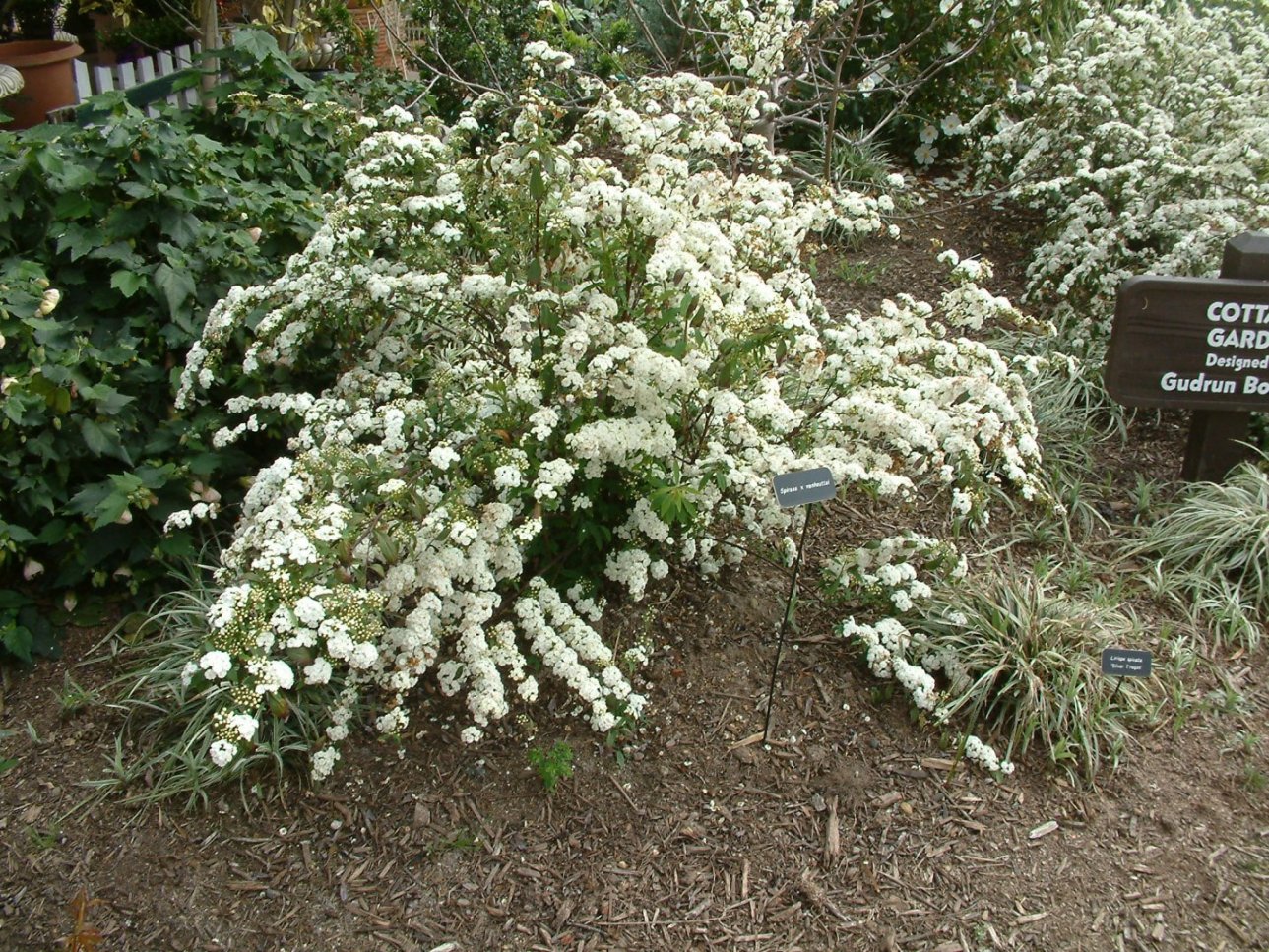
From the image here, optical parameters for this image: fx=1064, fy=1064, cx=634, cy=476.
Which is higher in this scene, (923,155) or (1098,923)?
(923,155)

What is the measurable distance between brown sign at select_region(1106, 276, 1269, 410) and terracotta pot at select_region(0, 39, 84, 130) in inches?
213

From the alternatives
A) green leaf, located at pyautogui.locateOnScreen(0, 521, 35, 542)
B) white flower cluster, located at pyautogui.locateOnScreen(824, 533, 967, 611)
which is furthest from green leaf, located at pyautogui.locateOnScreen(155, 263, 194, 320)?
white flower cluster, located at pyautogui.locateOnScreen(824, 533, 967, 611)

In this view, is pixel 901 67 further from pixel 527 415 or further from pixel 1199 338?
pixel 527 415

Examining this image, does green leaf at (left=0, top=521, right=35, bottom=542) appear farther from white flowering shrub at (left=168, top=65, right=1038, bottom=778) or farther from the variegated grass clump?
the variegated grass clump

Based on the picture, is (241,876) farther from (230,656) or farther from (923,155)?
(923,155)

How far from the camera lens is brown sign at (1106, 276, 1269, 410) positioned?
3.68 metres

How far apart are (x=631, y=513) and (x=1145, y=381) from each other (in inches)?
80.5

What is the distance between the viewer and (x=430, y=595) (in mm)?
2604

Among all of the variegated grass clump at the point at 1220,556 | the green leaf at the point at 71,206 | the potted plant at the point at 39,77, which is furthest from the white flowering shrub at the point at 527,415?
the potted plant at the point at 39,77

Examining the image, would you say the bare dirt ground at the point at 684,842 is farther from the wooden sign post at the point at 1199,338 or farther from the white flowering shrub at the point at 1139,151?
the white flowering shrub at the point at 1139,151

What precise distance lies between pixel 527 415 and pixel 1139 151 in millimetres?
3742

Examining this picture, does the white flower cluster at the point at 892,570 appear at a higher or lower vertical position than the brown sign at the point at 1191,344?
lower

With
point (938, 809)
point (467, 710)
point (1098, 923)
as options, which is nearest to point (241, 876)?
point (467, 710)

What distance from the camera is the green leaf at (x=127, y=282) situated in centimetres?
329
